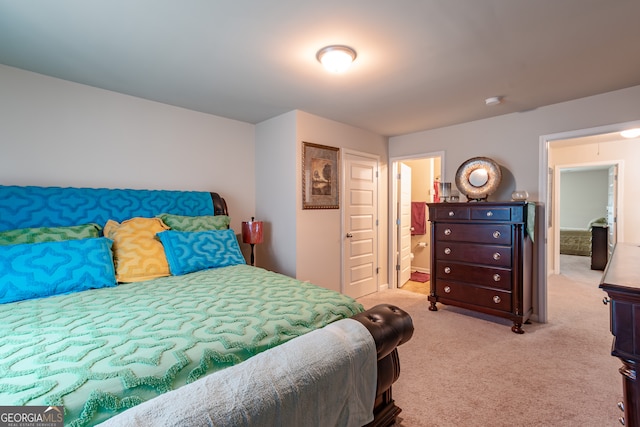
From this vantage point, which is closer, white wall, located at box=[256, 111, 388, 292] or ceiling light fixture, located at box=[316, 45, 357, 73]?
ceiling light fixture, located at box=[316, 45, 357, 73]

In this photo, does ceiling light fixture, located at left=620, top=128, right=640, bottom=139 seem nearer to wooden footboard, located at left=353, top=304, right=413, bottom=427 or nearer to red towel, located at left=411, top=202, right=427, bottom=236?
red towel, located at left=411, top=202, right=427, bottom=236

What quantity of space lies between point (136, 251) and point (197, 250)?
0.44 metres

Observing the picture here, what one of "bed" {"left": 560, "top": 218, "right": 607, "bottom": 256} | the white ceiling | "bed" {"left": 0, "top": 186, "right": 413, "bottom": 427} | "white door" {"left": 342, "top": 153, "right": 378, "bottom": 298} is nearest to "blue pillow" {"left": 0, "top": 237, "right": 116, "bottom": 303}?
"bed" {"left": 0, "top": 186, "right": 413, "bottom": 427}

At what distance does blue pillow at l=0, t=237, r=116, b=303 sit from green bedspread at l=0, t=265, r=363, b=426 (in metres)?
0.10

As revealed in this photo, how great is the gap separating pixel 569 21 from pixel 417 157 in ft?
8.40

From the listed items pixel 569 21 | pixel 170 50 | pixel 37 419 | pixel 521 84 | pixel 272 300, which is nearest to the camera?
pixel 37 419

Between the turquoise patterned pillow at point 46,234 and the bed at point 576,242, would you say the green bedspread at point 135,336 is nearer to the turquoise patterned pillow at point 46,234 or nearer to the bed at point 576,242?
the turquoise patterned pillow at point 46,234

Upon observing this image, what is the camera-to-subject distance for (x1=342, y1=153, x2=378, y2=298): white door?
3.91 meters

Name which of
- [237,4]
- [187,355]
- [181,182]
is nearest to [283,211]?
[181,182]

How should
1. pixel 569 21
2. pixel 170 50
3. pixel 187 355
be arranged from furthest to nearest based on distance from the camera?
1. pixel 170 50
2. pixel 569 21
3. pixel 187 355

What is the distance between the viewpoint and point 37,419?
0.76 meters

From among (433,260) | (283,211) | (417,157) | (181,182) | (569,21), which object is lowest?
(433,260)

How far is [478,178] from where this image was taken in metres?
3.48

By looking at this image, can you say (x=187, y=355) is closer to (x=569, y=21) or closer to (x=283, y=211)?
(x=283, y=211)
